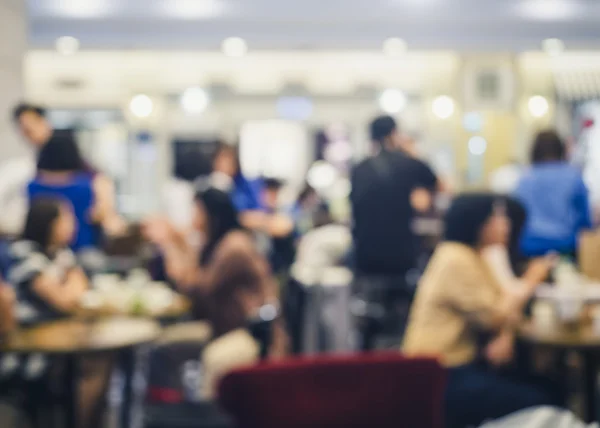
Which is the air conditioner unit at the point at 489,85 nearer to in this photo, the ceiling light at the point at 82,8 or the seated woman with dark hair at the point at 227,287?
the ceiling light at the point at 82,8

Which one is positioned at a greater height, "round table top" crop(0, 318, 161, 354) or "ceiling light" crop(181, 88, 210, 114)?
"ceiling light" crop(181, 88, 210, 114)

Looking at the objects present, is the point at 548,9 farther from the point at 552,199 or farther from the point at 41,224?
the point at 41,224

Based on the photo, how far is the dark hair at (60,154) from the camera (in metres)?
4.11

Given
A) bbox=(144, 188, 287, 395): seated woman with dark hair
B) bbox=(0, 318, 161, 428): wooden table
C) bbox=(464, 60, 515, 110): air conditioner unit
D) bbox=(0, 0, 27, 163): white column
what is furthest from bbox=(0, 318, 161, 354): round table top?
bbox=(464, 60, 515, 110): air conditioner unit

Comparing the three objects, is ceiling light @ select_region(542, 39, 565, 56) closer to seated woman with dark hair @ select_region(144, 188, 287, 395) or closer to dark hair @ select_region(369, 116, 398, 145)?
dark hair @ select_region(369, 116, 398, 145)

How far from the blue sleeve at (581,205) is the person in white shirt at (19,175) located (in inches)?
108

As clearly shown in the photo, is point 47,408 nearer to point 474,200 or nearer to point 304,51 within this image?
A: point 474,200

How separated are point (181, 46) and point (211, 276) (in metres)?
5.89

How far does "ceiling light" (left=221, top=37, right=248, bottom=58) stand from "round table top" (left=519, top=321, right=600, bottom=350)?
6166 mm

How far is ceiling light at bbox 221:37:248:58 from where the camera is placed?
8875mm

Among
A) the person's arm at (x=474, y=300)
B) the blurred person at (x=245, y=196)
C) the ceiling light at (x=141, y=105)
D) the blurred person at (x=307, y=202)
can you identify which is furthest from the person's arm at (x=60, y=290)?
the ceiling light at (x=141, y=105)

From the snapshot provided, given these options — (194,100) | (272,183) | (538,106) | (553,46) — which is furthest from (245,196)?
(538,106)

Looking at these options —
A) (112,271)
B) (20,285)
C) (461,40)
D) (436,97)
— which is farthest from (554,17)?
(20,285)

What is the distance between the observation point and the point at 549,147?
409 centimetres
